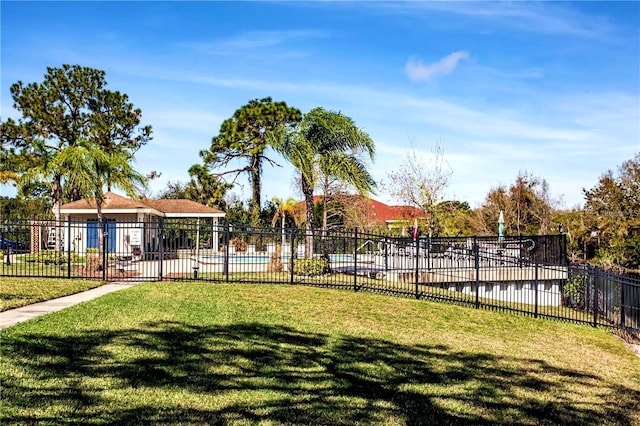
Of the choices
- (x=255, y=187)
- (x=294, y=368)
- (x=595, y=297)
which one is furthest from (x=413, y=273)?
(x=255, y=187)

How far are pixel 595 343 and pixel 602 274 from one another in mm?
2142

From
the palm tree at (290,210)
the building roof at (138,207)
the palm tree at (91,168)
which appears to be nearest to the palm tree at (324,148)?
the palm tree at (91,168)

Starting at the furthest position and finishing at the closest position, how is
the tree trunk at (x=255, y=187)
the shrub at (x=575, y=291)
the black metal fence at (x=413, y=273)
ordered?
the tree trunk at (x=255, y=187), the shrub at (x=575, y=291), the black metal fence at (x=413, y=273)

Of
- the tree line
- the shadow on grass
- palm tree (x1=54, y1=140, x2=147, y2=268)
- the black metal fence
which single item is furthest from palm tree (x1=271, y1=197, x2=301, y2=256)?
the shadow on grass

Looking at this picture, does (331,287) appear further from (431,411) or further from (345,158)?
(431,411)

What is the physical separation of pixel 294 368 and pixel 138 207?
25.7 meters

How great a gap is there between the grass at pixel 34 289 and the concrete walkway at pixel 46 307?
0.77 feet

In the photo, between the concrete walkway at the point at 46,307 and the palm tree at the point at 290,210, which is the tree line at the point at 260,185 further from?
the concrete walkway at the point at 46,307

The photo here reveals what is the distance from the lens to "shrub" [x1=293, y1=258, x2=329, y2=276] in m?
16.7

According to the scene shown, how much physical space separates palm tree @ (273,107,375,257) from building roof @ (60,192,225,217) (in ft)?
42.3

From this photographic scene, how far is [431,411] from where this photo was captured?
19.4 feet

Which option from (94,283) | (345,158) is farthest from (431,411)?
(345,158)

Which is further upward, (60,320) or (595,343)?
(60,320)

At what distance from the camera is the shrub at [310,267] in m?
16.7
